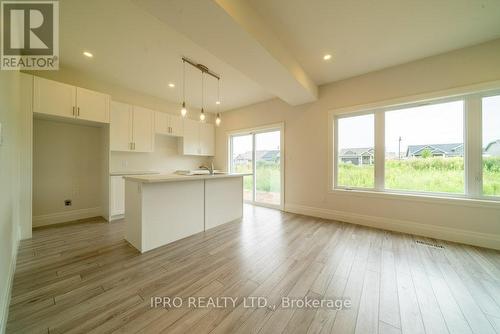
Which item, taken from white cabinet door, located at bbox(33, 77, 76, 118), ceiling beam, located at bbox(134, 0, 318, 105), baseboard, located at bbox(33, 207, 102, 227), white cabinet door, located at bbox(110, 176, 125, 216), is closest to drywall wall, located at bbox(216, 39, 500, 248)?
ceiling beam, located at bbox(134, 0, 318, 105)

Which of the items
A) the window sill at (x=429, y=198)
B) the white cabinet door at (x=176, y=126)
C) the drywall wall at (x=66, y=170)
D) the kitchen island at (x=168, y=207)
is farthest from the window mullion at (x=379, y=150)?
the drywall wall at (x=66, y=170)

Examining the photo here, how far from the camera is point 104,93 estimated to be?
3.68 m

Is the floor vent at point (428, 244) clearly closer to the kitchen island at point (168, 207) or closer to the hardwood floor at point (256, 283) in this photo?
the hardwood floor at point (256, 283)

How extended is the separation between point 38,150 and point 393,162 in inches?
262

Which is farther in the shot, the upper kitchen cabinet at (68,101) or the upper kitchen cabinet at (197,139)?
the upper kitchen cabinet at (197,139)

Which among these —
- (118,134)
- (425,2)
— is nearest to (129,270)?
(118,134)

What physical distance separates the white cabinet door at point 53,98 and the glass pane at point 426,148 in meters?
5.82

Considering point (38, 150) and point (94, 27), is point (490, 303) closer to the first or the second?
point (94, 27)

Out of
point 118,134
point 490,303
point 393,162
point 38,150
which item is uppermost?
point 118,134

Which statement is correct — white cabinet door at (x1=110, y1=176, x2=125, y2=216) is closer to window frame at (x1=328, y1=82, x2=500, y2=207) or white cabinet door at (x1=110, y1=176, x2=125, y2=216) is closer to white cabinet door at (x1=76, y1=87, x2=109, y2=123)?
white cabinet door at (x1=76, y1=87, x2=109, y2=123)

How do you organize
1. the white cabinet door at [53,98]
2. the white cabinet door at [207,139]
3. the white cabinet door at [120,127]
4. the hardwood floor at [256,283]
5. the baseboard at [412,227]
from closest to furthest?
the hardwood floor at [256,283], the baseboard at [412,227], the white cabinet door at [53,98], the white cabinet door at [120,127], the white cabinet door at [207,139]

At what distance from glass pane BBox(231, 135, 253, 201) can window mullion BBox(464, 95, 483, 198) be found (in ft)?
13.8

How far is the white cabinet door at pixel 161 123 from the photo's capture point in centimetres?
436

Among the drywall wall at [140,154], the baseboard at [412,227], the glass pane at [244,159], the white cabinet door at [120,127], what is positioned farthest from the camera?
the glass pane at [244,159]
